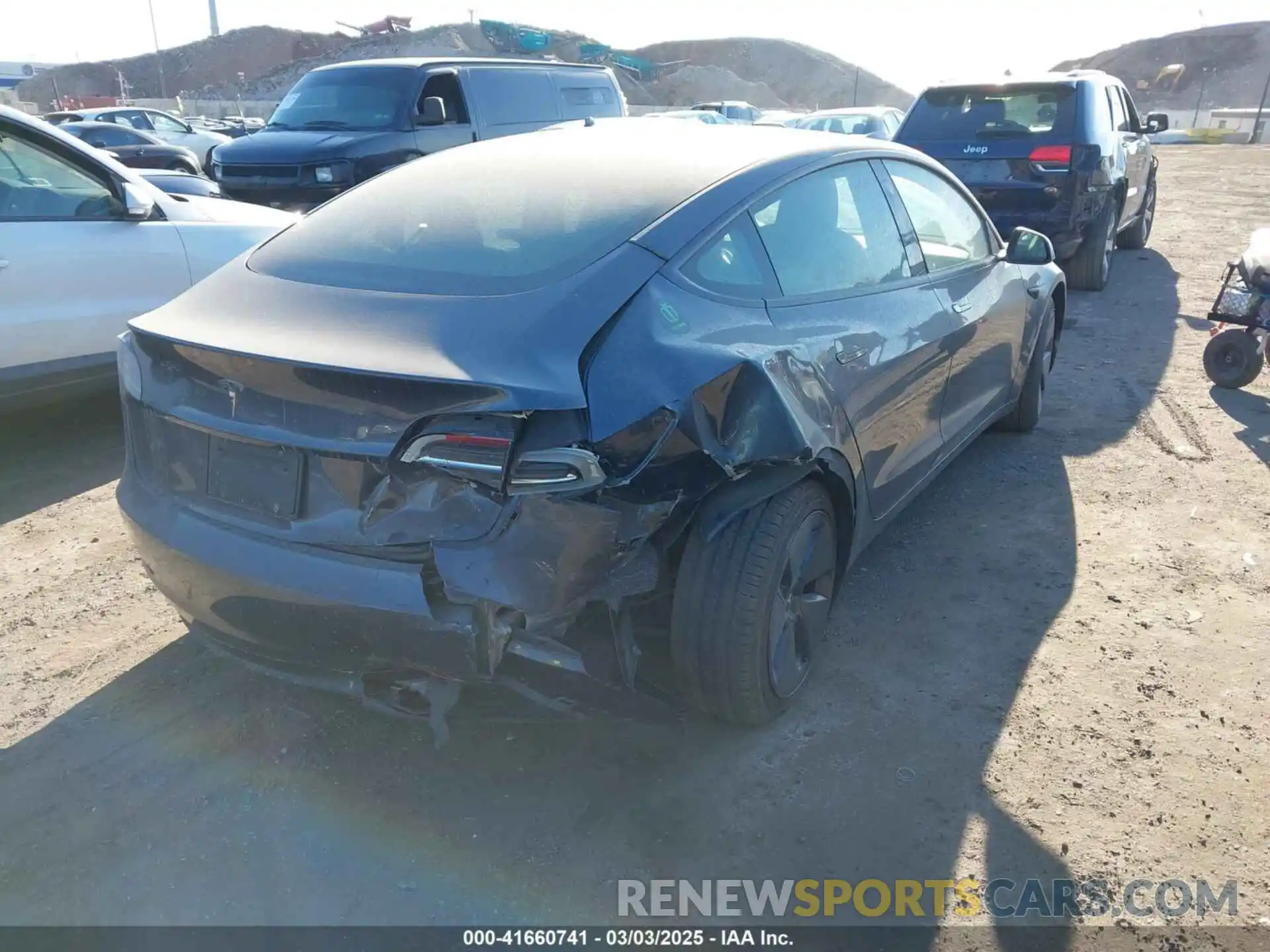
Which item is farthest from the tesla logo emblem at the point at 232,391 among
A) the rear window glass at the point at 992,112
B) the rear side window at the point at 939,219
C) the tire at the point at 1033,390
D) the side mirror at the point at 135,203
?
the rear window glass at the point at 992,112

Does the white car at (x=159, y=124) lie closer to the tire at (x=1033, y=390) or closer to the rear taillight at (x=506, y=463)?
the tire at (x=1033, y=390)

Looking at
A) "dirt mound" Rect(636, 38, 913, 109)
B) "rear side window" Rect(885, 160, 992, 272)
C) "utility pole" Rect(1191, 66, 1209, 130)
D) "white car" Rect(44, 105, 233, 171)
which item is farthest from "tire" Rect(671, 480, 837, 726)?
"dirt mound" Rect(636, 38, 913, 109)

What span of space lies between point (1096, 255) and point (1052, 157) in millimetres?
1359

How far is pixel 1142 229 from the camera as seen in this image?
11062 mm

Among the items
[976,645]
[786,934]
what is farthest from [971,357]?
[786,934]

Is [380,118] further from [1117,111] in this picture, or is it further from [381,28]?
[381,28]

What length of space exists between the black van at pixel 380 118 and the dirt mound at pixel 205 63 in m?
78.0

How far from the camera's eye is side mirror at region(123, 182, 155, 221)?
15.8 feet

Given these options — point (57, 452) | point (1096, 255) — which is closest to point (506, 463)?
point (57, 452)

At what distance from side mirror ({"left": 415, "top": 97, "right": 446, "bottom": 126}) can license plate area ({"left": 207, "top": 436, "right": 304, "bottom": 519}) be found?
24.5 feet

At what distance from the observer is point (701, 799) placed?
2574 millimetres

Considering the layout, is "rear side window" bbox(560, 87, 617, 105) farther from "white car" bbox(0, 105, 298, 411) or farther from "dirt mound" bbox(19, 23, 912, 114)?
"dirt mound" bbox(19, 23, 912, 114)

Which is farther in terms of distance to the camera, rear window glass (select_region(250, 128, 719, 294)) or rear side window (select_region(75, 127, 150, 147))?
rear side window (select_region(75, 127, 150, 147))

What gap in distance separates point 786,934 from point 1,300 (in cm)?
438
